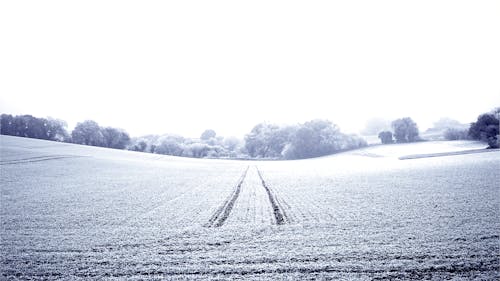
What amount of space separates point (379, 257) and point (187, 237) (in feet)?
20.0

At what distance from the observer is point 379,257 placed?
27.5ft

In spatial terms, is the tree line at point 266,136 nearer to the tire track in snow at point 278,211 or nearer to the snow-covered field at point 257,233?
the snow-covered field at point 257,233

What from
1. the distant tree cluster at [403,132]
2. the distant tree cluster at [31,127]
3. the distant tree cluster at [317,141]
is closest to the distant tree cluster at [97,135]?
the distant tree cluster at [31,127]

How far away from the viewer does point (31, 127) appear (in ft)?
311

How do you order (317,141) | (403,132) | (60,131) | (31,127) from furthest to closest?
(60,131), (31,127), (317,141), (403,132)

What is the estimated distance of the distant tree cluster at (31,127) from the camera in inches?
3647

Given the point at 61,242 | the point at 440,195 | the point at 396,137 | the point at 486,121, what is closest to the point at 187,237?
the point at 61,242

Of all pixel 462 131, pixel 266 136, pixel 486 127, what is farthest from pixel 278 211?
pixel 266 136

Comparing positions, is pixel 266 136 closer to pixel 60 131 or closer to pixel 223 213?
pixel 60 131

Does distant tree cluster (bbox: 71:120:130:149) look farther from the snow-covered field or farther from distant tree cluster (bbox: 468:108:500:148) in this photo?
distant tree cluster (bbox: 468:108:500:148)

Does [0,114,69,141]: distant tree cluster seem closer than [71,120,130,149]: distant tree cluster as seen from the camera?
Yes

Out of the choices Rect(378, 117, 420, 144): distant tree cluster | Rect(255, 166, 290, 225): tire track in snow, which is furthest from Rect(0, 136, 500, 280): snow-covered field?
Rect(378, 117, 420, 144): distant tree cluster

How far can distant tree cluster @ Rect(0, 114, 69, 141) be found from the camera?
92.6 m

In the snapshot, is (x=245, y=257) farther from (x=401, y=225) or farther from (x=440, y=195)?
(x=440, y=195)
